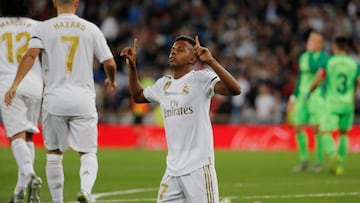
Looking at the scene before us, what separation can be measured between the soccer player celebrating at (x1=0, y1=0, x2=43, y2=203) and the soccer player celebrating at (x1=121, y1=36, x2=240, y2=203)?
231cm

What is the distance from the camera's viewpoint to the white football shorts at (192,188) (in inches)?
337

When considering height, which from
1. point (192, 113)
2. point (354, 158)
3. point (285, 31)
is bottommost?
point (354, 158)

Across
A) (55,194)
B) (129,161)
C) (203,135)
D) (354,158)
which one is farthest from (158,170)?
(203,135)

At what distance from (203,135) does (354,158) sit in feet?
46.4

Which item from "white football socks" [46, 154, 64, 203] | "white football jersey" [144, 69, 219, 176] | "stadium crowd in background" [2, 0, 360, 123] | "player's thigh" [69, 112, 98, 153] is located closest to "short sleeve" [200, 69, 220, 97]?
"white football jersey" [144, 69, 219, 176]

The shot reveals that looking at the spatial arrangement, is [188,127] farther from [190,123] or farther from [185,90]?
[185,90]

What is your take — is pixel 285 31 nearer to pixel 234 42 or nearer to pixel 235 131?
pixel 234 42

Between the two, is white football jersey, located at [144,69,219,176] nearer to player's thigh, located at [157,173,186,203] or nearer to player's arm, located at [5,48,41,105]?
player's thigh, located at [157,173,186,203]

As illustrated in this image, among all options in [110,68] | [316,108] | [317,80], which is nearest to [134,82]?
[110,68]

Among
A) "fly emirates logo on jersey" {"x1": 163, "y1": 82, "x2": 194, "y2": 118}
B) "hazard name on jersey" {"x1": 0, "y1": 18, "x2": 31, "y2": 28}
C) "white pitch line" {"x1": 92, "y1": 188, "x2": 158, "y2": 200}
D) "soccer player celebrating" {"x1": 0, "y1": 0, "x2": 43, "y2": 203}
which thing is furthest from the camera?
"white pitch line" {"x1": 92, "y1": 188, "x2": 158, "y2": 200}

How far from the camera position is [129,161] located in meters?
20.6

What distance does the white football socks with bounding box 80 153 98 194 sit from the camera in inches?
386

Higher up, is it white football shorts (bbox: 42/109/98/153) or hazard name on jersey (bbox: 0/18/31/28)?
hazard name on jersey (bbox: 0/18/31/28)

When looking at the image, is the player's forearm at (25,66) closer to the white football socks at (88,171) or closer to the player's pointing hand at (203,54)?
the white football socks at (88,171)
